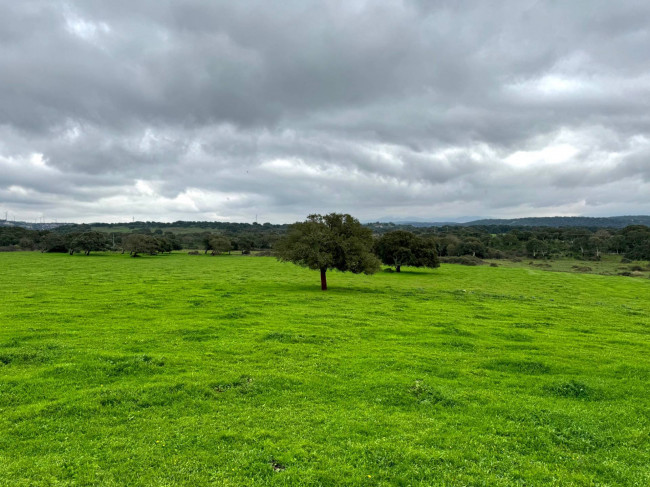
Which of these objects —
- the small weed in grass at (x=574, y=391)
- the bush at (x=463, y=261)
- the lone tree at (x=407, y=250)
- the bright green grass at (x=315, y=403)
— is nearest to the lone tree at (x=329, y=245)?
the bright green grass at (x=315, y=403)

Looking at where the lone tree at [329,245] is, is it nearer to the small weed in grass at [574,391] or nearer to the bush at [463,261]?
the small weed in grass at [574,391]

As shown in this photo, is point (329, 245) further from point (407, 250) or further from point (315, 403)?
point (407, 250)

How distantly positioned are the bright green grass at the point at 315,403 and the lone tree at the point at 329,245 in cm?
1785

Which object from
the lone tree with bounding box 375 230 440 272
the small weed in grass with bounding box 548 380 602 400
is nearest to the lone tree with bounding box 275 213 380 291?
the small weed in grass with bounding box 548 380 602 400

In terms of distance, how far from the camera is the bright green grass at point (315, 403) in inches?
336

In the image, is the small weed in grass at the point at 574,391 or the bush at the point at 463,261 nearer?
the small weed in grass at the point at 574,391

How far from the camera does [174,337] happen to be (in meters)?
19.6

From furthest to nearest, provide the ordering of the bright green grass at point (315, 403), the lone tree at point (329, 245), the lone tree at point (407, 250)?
the lone tree at point (407, 250) < the lone tree at point (329, 245) < the bright green grass at point (315, 403)

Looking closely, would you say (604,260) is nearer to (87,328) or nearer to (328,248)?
(328,248)

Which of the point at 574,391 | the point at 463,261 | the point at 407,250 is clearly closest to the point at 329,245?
the point at 574,391

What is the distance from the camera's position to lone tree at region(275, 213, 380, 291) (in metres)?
41.8

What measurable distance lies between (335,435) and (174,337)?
1312 centimetres

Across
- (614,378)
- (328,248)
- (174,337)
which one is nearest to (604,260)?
(328,248)

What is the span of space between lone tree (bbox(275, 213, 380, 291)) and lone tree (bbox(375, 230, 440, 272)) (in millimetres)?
31908
